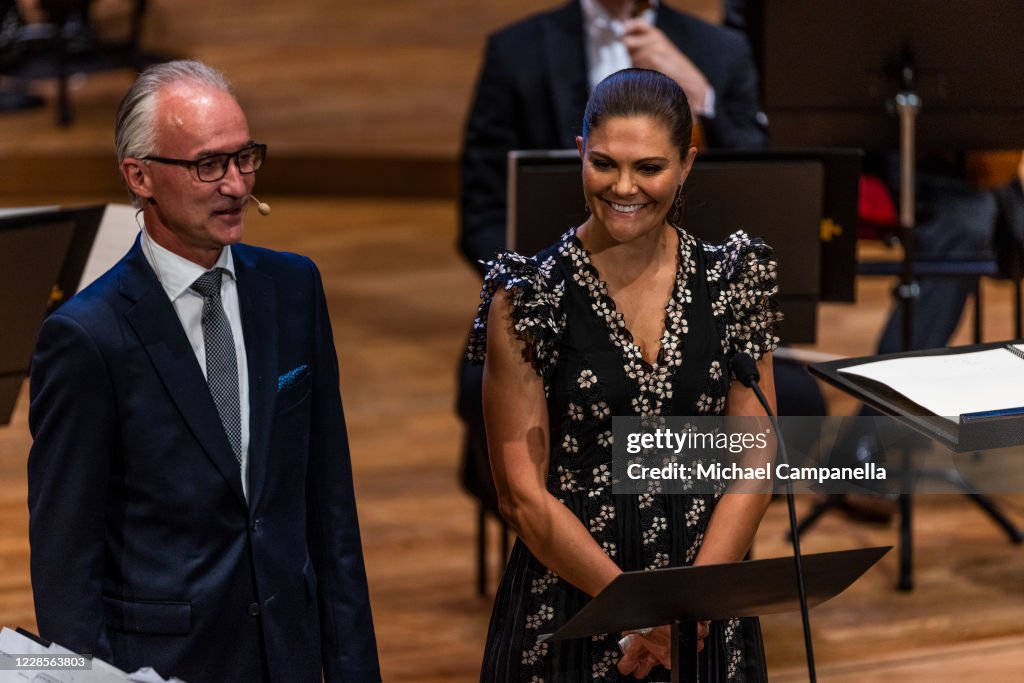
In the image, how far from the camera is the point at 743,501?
2.22 m

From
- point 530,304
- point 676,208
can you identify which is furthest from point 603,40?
point 530,304

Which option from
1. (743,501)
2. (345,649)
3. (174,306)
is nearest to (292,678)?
(345,649)

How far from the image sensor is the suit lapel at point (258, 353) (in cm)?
204

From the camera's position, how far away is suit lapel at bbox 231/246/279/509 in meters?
2.04

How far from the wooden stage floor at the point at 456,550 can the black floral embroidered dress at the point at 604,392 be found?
1.33 m

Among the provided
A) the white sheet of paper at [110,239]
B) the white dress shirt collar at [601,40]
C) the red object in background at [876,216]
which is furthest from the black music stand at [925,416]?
the red object in background at [876,216]

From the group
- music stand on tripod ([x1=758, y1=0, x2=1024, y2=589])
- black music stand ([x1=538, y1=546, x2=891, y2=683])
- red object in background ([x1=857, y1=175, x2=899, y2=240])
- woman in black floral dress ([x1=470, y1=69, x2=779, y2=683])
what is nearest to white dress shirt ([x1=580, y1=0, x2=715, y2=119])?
music stand on tripod ([x1=758, y1=0, x2=1024, y2=589])

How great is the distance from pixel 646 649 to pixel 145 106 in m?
1.06

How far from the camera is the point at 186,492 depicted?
1985 millimetres

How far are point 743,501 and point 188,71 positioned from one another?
40.5 inches

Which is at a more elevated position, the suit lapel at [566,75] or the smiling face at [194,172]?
the smiling face at [194,172]

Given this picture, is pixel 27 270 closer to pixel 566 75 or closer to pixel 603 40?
pixel 566 75

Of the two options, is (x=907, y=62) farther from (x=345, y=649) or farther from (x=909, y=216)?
(x=345, y=649)

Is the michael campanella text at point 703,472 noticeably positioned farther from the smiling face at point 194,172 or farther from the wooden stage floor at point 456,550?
the wooden stage floor at point 456,550
